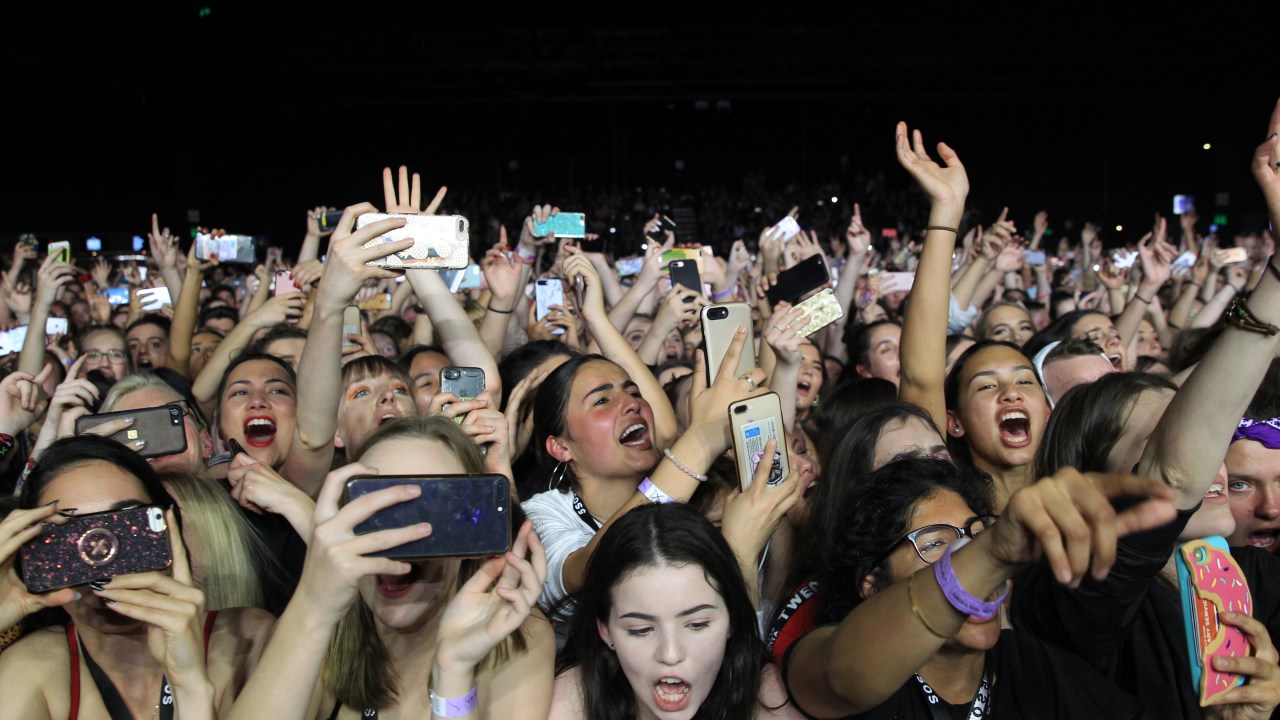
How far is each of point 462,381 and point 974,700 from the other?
5.59ft

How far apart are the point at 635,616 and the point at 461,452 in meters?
0.55

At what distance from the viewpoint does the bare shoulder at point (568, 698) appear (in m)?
2.00

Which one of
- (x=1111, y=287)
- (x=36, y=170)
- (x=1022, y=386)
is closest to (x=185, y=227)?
(x=36, y=170)

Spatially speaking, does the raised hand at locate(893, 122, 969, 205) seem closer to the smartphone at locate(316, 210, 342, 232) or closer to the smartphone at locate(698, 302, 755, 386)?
the smartphone at locate(698, 302, 755, 386)

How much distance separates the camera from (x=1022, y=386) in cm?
325

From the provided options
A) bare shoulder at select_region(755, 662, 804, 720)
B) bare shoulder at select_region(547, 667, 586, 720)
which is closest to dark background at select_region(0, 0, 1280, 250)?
bare shoulder at select_region(547, 667, 586, 720)

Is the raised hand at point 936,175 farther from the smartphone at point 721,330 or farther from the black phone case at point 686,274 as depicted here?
the black phone case at point 686,274

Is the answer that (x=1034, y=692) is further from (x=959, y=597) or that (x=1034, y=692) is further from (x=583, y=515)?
(x=583, y=515)

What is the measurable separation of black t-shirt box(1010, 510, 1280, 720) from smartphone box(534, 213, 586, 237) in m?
3.40

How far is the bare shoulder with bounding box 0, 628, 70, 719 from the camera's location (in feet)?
6.10

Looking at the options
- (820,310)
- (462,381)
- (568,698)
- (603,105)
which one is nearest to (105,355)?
(462,381)

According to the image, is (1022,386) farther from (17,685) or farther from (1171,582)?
(17,685)

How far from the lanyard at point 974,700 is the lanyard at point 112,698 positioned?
1414mm

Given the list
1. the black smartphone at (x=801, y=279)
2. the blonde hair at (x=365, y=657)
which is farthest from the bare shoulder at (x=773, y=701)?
the black smartphone at (x=801, y=279)
